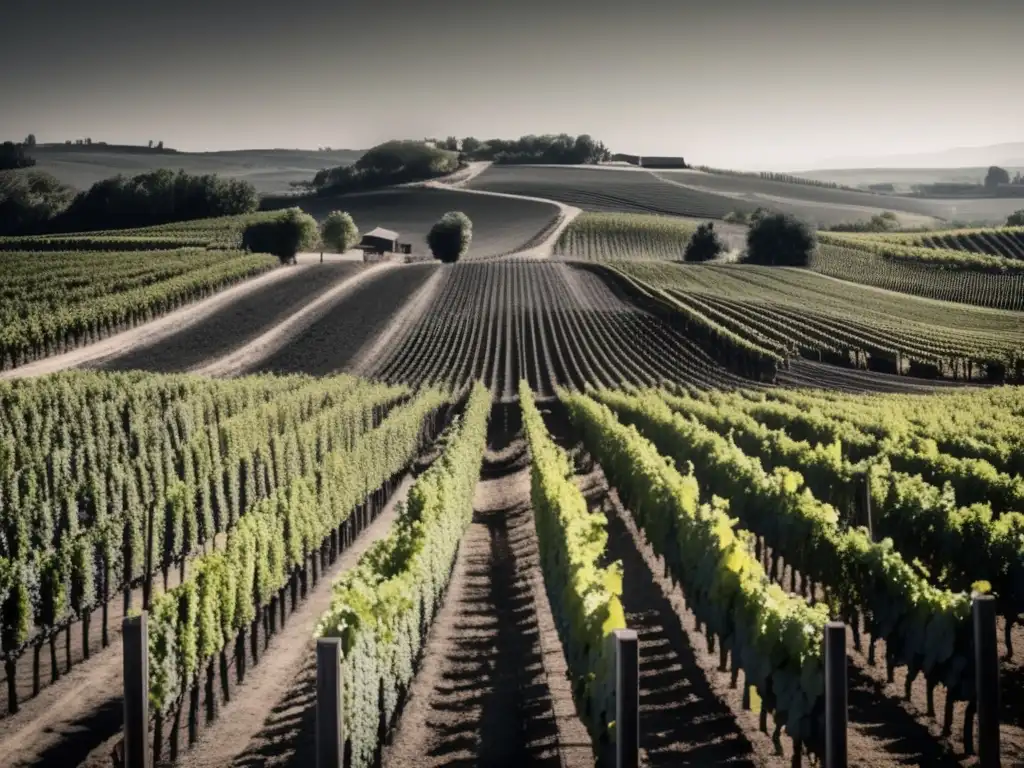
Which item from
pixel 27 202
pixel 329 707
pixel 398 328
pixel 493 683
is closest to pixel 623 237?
pixel 27 202

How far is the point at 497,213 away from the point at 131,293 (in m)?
99.4

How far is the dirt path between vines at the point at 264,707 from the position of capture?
547 inches

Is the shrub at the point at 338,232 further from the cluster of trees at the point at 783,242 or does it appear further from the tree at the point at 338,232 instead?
the cluster of trees at the point at 783,242

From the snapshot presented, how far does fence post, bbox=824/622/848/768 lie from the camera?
9.88m

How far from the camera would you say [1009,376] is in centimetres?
6469

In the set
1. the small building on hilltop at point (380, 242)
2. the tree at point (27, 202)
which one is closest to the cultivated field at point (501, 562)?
the tree at point (27, 202)

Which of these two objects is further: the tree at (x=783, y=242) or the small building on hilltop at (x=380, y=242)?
the small building on hilltop at (x=380, y=242)

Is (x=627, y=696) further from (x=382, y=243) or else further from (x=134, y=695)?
(x=382, y=243)

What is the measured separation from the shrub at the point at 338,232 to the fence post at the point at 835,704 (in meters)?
133

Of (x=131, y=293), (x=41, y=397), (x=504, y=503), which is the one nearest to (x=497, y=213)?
(x=131, y=293)

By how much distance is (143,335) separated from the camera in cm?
7200

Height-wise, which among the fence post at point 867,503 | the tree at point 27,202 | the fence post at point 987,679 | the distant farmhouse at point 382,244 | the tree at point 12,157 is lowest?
the fence post at point 867,503

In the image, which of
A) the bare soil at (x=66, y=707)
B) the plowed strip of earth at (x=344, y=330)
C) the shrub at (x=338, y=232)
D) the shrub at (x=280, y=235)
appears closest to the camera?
the bare soil at (x=66, y=707)

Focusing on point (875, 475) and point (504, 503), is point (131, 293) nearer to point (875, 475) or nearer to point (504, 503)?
point (504, 503)
